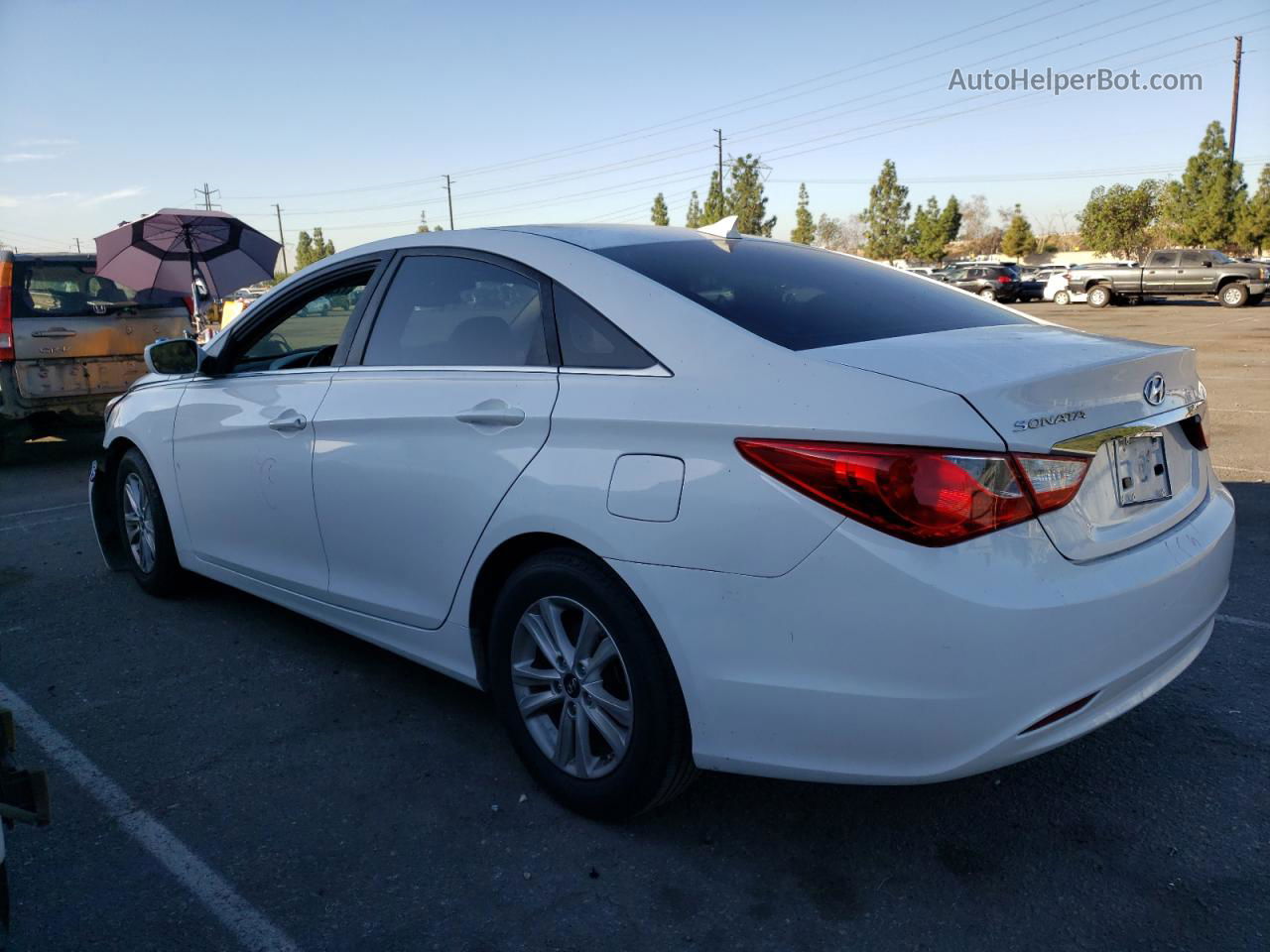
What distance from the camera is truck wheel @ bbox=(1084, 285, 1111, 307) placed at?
32.8m

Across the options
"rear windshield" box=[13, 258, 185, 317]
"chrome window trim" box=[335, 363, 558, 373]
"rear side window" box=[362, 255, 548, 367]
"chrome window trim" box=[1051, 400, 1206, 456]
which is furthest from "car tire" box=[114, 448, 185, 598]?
"rear windshield" box=[13, 258, 185, 317]

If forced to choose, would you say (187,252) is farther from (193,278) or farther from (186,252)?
(193,278)

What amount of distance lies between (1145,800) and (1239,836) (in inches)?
9.6

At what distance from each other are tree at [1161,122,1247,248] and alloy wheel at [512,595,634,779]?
52.4 metres

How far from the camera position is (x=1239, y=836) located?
263cm

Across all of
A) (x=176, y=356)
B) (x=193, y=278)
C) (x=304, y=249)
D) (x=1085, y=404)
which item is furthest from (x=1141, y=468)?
(x=304, y=249)

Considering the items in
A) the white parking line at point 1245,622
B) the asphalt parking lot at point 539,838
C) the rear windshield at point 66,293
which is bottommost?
the asphalt parking lot at point 539,838

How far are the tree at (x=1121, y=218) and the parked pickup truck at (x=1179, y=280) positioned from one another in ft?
85.6

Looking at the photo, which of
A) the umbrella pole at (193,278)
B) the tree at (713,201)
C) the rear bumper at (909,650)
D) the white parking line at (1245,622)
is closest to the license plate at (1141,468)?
the rear bumper at (909,650)

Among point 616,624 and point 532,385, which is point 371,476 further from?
point 616,624

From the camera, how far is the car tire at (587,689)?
2.52 metres

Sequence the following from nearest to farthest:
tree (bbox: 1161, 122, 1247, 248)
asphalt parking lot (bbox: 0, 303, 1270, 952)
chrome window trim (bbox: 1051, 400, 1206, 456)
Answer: chrome window trim (bbox: 1051, 400, 1206, 456) < asphalt parking lot (bbox: 0, 303, 1270, 952) < tree (bbox: 1161, 122, 1247, 248)

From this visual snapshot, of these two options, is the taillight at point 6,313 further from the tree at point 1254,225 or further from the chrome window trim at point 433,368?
the tree at point 1254,225

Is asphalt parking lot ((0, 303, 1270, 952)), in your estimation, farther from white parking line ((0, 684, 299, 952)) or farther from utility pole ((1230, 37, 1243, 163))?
utility pole ((1230, 37, 1243, 163))
